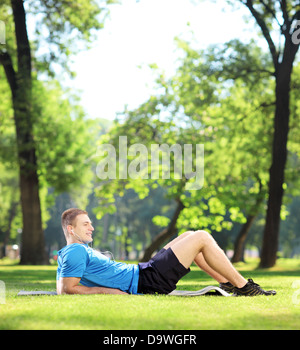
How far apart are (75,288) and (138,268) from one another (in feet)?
2.90

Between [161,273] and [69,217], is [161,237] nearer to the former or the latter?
[161,273]

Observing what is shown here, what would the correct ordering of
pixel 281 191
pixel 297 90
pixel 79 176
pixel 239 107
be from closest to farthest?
pixel 281 191
pixel 297 90
pixel 239 107
pixel 79 176

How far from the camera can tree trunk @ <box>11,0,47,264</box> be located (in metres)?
22.2

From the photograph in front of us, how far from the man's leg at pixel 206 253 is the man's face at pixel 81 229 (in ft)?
3.62

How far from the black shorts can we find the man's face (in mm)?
856

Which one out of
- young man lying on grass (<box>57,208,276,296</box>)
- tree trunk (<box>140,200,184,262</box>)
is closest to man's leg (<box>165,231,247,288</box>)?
young man lying on grass (<box>57,208,276,296</box>)

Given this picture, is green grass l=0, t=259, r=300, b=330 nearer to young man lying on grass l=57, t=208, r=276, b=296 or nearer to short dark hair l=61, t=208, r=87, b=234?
young man lying on grass l=57, t=208, r=276, b=296

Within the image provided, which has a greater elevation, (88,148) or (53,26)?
(53,26)
